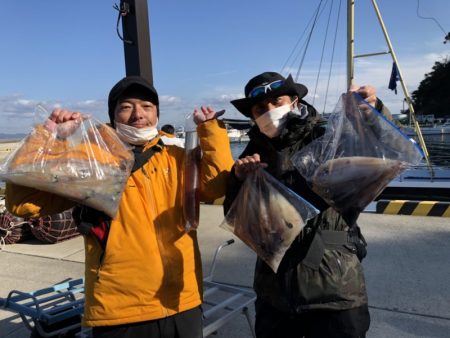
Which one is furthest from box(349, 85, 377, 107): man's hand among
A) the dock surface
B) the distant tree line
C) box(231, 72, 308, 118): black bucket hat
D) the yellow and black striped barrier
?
the distant tree line

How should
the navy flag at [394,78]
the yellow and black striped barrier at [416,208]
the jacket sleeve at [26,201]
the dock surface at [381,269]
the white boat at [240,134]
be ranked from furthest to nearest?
the navy flag at [394,78] < the yellow and black striped barrier at [416,208] < the dock surface at [381,269] < the white boat at [240,134] < the jacket sleeve at [26,201]

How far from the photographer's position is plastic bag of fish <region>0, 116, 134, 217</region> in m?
1.48

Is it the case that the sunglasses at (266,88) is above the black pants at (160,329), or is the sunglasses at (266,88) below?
above

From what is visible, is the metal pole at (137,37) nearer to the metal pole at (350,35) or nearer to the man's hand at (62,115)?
the man's hand at (62,115)

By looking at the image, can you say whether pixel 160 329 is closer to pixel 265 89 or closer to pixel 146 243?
pixel 146 243

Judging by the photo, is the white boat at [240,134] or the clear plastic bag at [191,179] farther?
the white boat at [240,134]

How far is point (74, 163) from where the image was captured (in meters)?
1.53

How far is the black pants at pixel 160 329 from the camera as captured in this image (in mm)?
1568

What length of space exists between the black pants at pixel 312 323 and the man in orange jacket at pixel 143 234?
0.96 feet

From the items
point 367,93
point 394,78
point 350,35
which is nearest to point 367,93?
point 367,93

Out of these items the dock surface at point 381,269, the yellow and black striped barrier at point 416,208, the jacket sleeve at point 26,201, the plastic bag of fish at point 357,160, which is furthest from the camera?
the yellow and black striped barrier at point 416,208

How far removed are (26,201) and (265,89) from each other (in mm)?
1073

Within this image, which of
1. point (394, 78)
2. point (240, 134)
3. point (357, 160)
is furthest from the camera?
point (394, 78)

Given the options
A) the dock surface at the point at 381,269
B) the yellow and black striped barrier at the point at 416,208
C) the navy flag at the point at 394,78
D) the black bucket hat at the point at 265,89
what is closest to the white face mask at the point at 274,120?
the black bucket hat at the point at 265,89
